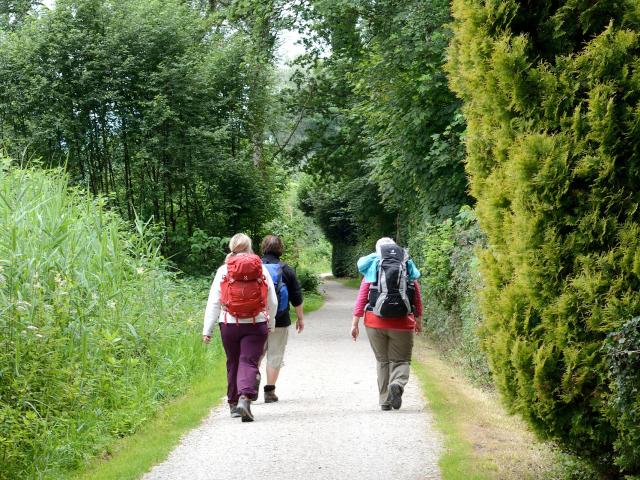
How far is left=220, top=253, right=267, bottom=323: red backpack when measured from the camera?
27.1ft

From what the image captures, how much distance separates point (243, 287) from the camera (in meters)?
8.30

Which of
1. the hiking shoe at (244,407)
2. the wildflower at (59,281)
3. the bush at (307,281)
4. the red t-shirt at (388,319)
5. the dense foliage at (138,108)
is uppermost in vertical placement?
the dense foliage at (138,108)

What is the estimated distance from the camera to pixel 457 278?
1235cm

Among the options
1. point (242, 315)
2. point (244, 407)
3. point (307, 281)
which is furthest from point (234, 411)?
point (307, 281)

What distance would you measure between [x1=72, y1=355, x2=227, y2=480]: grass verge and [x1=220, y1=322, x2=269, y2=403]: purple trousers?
650mm

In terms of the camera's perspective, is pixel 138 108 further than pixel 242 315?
Yes

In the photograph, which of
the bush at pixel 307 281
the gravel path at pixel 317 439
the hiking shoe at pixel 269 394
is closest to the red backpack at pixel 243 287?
the gravel path at pixel 317 439

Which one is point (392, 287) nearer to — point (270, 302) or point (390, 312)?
point (390, 312)

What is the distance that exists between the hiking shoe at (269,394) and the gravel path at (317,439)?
13 cm

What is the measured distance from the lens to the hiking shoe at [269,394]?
9.77 meters

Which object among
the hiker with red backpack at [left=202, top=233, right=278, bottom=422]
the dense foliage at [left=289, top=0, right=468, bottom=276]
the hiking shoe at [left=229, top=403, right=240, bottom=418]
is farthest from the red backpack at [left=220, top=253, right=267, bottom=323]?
the dense foliage at [left=289, top=0, right=468, bottom=276]

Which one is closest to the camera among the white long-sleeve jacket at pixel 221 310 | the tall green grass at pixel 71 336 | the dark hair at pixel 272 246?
the tall green grass at pixel 71 336

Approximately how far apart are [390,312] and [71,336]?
3321mm

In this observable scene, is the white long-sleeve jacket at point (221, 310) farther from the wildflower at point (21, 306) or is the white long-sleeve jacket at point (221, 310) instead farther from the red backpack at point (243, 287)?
the wildflower at point (21, 306)
